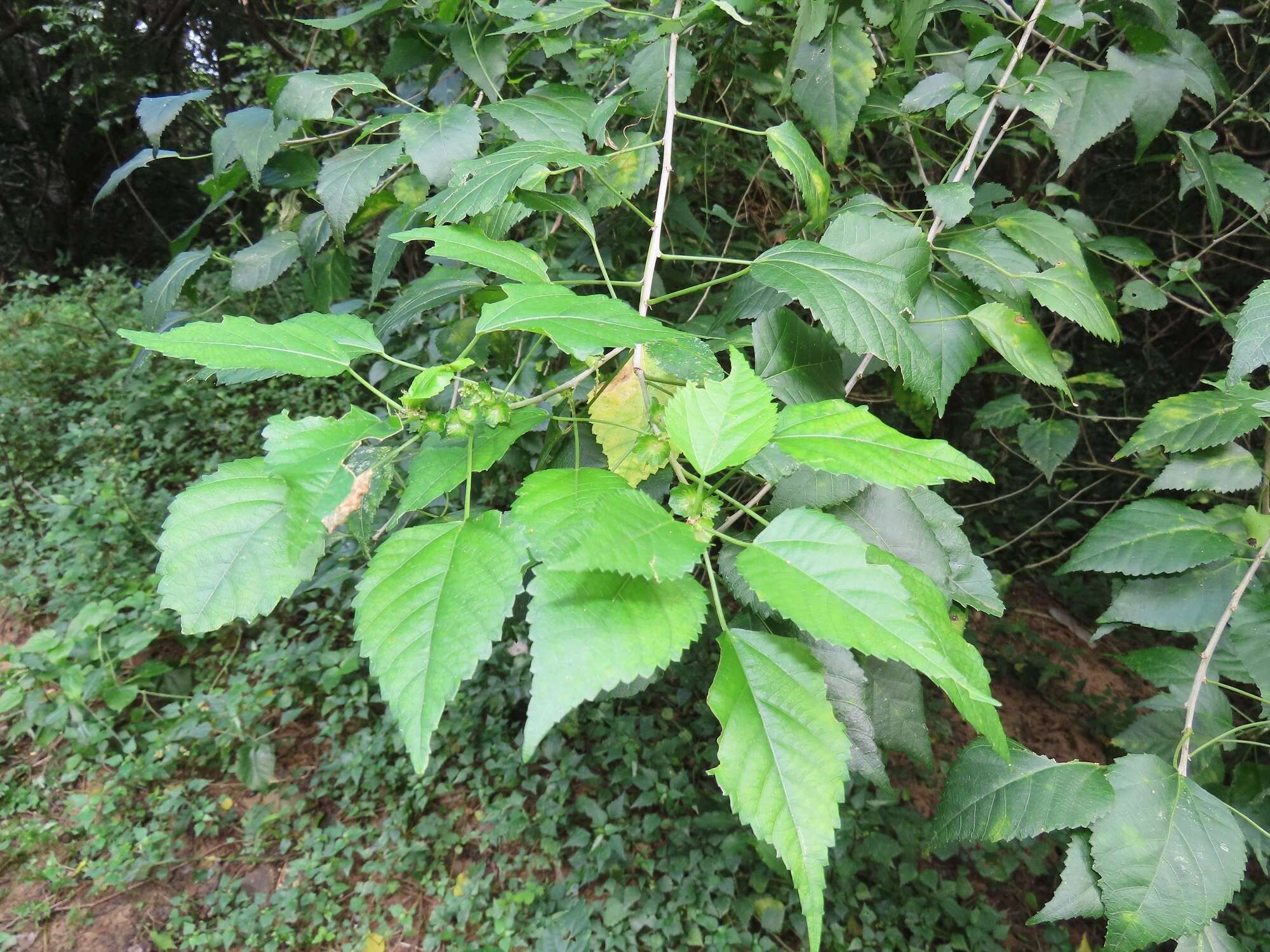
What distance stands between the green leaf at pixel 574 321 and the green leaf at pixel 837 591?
0.66 ft

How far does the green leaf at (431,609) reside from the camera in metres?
0.44

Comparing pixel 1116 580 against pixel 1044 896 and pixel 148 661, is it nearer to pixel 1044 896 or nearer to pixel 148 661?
pixel 1044 896

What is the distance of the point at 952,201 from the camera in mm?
943

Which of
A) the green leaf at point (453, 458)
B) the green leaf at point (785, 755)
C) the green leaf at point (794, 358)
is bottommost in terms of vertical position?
the green leaf at point (785, 755)

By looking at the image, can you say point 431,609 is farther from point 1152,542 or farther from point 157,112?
→ point 157,112

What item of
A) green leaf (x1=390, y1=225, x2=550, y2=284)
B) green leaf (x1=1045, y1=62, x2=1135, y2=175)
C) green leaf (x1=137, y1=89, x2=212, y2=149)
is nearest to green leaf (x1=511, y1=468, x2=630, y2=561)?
green leaf (x1=390, y1=225, x2=550, y2=284)

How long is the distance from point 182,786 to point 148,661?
0.74 meters

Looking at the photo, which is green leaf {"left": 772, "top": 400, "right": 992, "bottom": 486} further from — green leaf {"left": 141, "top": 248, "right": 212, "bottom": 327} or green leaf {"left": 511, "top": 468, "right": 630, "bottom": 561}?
green leaf {"left": 141, "top": 248, "right": 212, "bottom": 327}

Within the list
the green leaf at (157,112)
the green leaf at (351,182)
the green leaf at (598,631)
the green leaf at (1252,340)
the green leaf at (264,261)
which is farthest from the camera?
the green leaf at (264,261)

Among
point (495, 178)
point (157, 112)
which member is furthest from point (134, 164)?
point (495, 178)

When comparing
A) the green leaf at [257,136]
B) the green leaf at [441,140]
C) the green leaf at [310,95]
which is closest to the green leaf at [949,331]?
the green leaf at [441,140]

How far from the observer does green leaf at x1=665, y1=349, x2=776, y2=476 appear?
541 mm

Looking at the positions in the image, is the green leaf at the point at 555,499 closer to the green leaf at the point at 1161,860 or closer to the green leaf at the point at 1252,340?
the green leaf at the point at 1161,860

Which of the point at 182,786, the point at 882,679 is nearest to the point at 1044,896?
the point at 882,679
